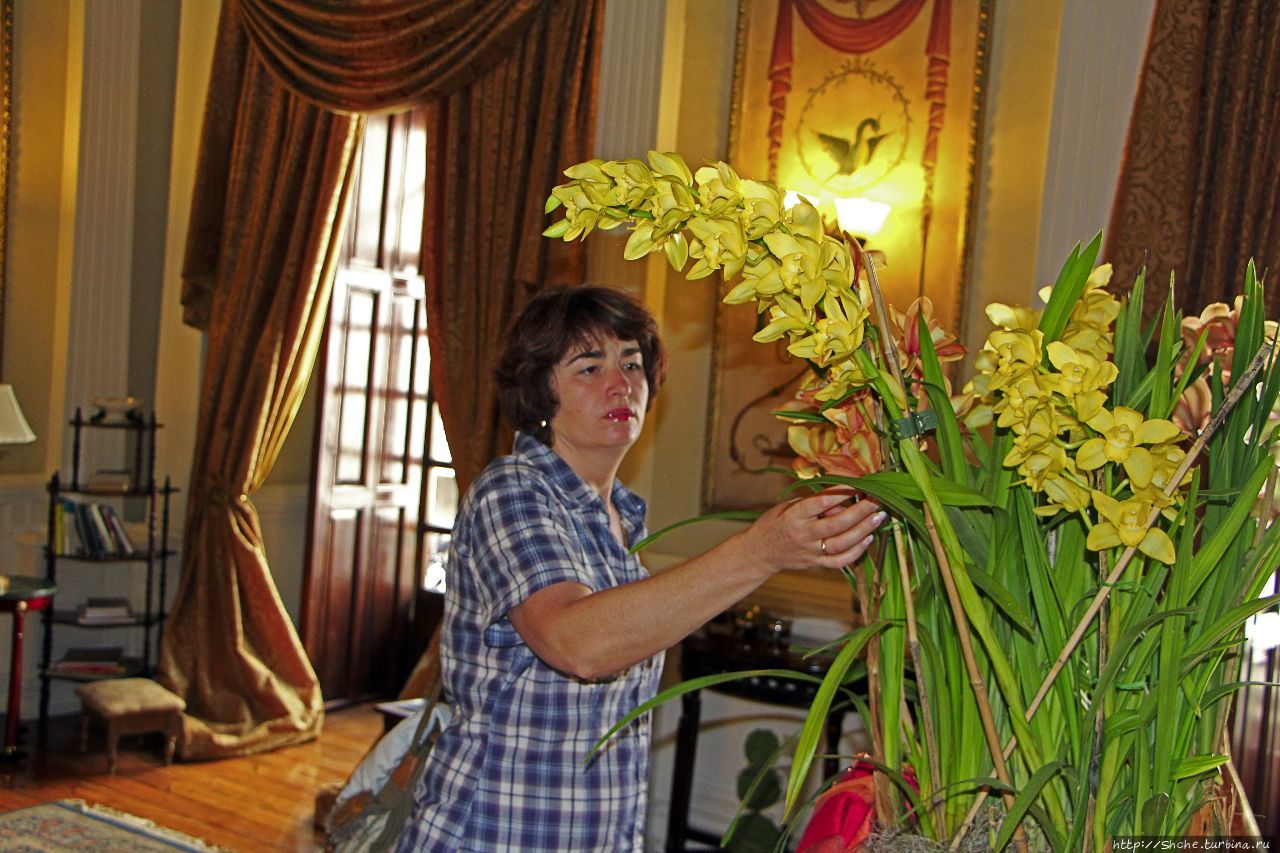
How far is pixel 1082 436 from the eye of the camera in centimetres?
93

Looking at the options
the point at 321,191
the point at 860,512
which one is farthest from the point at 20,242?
the point at 860,512

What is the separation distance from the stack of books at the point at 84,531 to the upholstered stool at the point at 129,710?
23.4 inches

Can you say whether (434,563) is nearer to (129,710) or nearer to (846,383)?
(129,710)

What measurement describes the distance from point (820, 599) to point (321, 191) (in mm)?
2915

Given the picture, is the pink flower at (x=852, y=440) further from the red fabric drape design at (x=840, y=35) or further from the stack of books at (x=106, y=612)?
the stack of books at (x=106, y=612)

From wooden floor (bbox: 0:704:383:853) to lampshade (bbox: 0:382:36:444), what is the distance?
1345 mm

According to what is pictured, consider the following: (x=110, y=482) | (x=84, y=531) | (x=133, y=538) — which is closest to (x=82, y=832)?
(x=84, y=531)

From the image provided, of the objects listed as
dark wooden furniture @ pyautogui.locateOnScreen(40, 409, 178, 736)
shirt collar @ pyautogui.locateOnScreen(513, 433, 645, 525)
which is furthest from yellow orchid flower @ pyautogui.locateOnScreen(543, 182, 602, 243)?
dark wooden furniture @ pyautogui.locateOnScreen(40, 409, 178, 736)

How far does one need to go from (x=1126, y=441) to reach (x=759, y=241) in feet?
0.93

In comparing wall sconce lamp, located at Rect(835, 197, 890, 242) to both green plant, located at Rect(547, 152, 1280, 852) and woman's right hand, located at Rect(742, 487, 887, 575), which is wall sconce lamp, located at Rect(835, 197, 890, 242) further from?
green plant, located at Rect(547, 152, 1280, 852)

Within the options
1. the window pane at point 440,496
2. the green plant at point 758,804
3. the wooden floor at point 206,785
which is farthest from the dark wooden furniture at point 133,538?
the green plant at point 758,804

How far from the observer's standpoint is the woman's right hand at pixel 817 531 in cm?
110

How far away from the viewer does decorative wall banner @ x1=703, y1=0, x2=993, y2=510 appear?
14.6ft

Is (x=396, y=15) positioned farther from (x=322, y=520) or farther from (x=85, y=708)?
(x=85, y=708)
